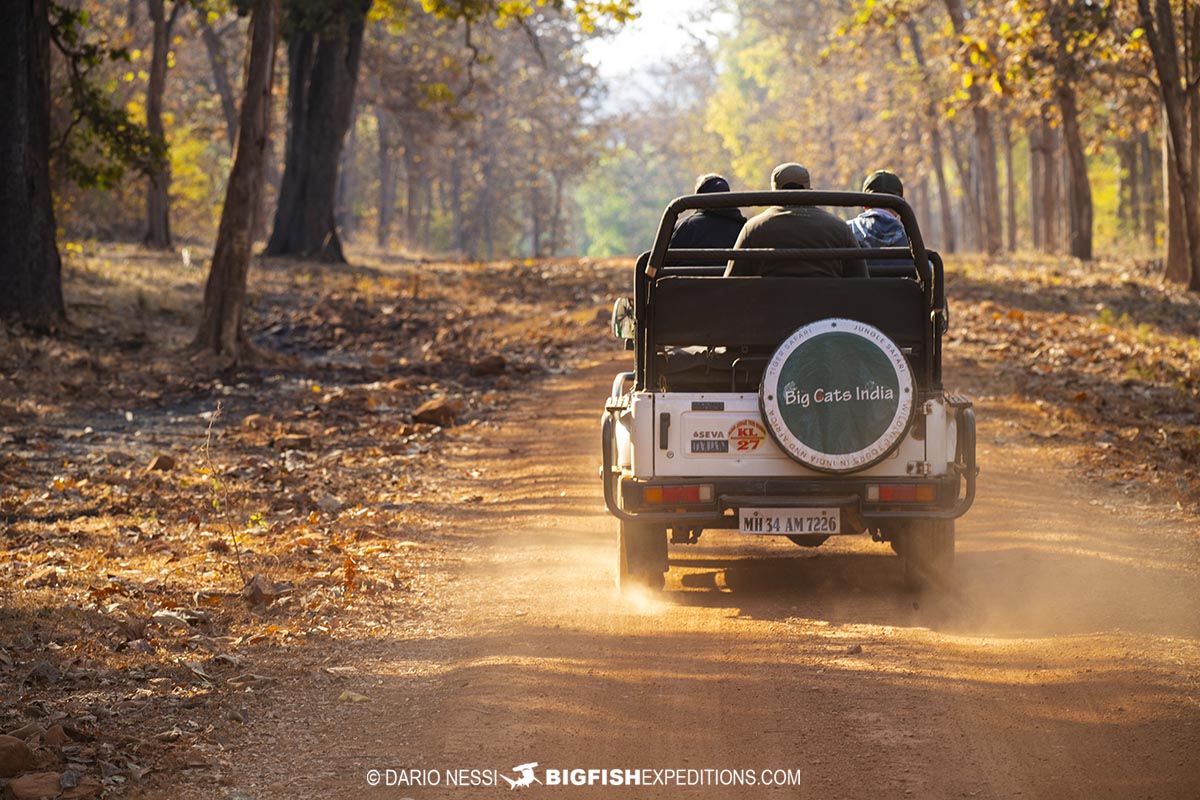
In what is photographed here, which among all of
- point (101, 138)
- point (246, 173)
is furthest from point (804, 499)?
point (101, 138)

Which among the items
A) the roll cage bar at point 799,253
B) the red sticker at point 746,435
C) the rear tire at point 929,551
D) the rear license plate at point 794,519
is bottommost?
the rear tire at point 929,551

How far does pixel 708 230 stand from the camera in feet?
28.5

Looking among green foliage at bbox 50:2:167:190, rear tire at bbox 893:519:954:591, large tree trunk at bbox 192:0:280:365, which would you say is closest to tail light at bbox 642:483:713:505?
rear tire at bbox 893:519:954:591

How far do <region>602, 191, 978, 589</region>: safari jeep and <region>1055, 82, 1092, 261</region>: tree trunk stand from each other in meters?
22.2

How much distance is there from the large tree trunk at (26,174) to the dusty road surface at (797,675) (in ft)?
33.6

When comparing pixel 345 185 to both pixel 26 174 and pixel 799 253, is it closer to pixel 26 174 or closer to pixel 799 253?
pixel 26 174

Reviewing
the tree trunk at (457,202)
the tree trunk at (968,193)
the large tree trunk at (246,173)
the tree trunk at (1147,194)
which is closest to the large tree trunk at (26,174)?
the large tree trunk at (246,173)

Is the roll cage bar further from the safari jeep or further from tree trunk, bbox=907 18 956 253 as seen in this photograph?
tree trunk, bbox=907 18 956 253

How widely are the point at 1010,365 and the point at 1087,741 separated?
11729 mm

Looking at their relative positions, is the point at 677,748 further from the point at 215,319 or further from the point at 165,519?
the point at 215,319

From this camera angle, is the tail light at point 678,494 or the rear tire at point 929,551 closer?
the tail light at point 678,494

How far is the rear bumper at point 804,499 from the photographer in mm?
6898

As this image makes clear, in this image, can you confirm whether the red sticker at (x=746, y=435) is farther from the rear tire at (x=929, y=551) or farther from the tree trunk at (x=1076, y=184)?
the tree trunk at (x=1076, y=184)

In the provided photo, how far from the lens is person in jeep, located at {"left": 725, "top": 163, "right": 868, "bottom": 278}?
7395mm
